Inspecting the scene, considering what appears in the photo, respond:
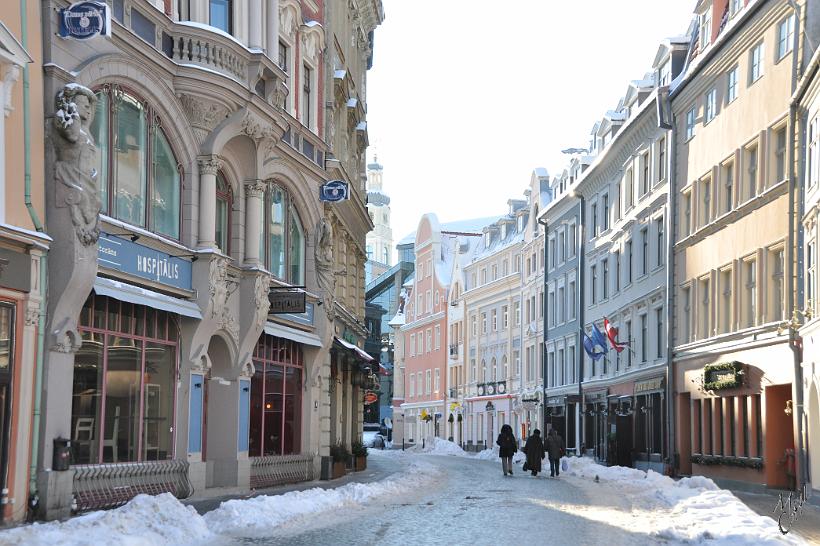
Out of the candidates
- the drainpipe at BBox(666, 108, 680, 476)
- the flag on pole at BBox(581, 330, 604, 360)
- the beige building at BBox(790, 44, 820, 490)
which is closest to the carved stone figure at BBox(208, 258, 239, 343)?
the beige building at BBox(790, 44, 820, 490)

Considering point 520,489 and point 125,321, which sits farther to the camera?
point 520,489

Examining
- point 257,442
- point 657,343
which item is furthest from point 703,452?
point 257,442

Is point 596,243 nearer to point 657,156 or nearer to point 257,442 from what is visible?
point 657,156

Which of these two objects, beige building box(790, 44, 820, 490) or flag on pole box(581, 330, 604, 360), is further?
flag on pole box(581, 330, 604, 360)

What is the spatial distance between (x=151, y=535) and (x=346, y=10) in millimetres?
28411

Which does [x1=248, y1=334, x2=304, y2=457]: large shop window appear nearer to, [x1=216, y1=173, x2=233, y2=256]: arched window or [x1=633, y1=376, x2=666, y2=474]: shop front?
[x1=216, y1=173, x2=233, y2=256]: arched window

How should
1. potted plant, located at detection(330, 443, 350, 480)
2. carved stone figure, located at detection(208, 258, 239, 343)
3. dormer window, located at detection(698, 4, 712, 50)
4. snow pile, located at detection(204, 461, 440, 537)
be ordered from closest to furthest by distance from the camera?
snow pile, located at detection(204, 461, 440, 537), carved stone figure, located at detection(208, 258, 239, 343), potted plant, located at detection(330, 443, 350, 480), dormer window, located at detection(698, 4, 712, 50)

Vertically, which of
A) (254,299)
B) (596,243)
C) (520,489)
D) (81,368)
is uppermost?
(596,243)

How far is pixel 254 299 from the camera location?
2639 centimetres

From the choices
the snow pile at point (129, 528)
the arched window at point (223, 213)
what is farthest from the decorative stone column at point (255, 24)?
the snow pile at point (129, 528)

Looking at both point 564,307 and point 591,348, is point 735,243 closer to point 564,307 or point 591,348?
point 591,348

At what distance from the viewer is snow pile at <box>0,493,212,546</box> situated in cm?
1326

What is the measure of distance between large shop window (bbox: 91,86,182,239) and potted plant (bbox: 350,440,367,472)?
18269 mm

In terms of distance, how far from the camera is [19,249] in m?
17.2
